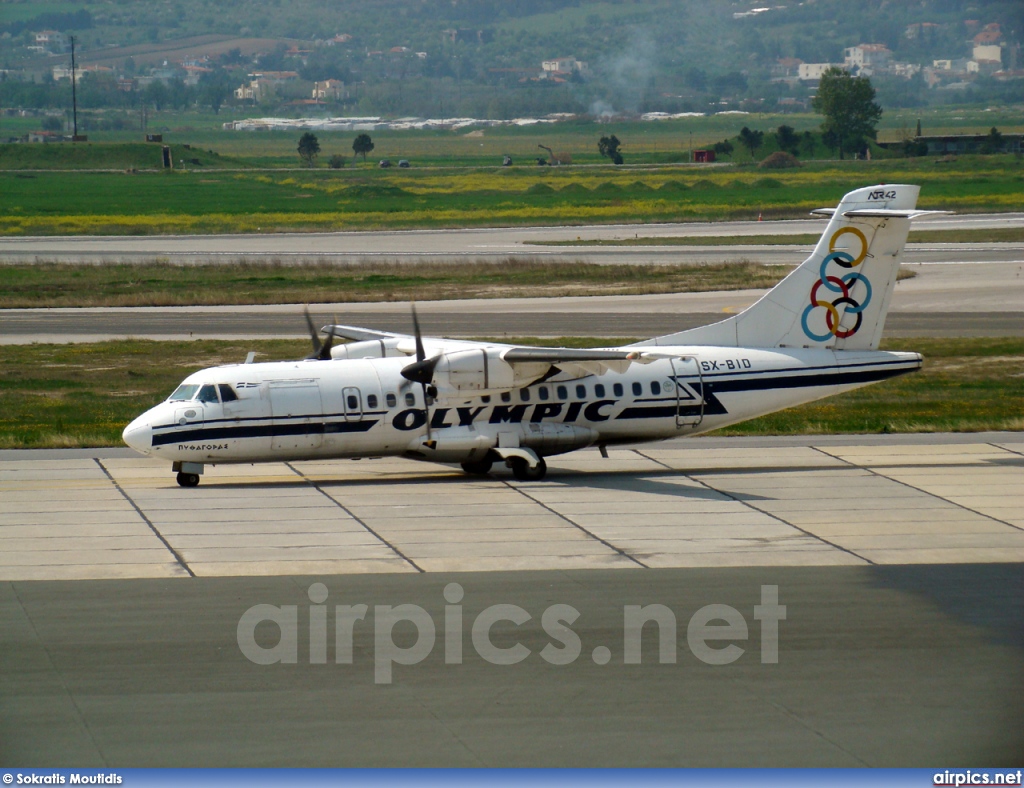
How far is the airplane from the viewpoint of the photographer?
31359 mm

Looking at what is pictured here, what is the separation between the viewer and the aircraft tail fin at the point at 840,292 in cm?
3472

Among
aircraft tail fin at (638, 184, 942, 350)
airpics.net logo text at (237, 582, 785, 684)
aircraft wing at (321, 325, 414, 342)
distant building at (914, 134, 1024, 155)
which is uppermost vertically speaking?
distant building at (914, 134, 1024, 155)

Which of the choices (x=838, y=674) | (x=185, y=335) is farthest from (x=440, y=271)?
(x=838, y=674)

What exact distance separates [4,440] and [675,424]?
19414mm

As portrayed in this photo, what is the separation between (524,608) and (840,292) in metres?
16.9

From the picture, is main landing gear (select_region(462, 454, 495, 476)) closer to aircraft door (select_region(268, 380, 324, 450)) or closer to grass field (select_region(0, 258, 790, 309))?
aircraft door (select_region(268, 380, 324, 450))

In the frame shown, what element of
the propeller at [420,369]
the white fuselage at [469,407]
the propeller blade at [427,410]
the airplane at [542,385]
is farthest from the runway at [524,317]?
the propeller at [420,369]

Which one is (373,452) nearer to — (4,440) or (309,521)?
(309,521)

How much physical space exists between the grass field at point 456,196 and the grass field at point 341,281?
34.7m

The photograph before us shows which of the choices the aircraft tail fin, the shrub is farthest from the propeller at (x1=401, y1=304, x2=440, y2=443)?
the shrub

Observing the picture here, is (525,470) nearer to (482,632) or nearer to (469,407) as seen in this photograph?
(469,407)

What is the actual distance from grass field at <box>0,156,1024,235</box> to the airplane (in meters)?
89.0

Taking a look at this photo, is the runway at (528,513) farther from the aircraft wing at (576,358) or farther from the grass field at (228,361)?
the grass field at (228,361)

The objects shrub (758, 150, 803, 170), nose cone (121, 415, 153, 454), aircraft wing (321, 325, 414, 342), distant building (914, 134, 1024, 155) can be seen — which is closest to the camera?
nose cone (121, 415, 153, 454)
